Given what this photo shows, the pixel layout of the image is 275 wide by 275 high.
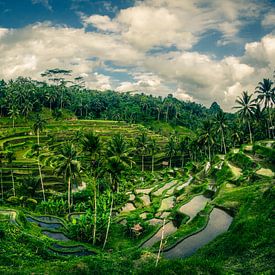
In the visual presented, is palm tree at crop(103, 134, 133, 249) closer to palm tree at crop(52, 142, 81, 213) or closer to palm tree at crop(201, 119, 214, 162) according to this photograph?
palm tree at crop(52, 142, 81, 213)

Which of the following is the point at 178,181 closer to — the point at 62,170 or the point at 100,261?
the point at 62,170

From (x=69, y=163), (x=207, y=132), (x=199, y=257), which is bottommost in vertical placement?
(x=199, y=257)

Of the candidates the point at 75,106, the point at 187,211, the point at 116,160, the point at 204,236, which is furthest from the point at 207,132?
the point at 75,106

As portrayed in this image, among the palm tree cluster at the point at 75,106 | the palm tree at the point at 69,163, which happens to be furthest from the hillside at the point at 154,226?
the palm tree cluster at the point at 75,106

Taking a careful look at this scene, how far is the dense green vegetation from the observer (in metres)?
22.4

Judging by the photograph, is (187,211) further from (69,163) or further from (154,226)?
(69,163)

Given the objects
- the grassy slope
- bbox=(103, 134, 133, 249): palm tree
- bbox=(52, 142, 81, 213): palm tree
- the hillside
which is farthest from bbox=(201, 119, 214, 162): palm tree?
the grassy slope

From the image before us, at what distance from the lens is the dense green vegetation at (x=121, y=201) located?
73.4ft

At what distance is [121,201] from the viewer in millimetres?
59906

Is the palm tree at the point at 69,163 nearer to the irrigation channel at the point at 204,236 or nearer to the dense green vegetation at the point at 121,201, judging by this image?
the dense green vegetation at the point at 121,201

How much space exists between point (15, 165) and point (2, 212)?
34739mm

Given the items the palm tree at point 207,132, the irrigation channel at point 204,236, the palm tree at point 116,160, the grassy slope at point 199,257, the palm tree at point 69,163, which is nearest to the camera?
the grassy slope at point 199,257

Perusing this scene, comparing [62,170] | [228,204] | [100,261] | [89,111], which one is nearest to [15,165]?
[62,170]

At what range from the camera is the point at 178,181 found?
76.9 metres
